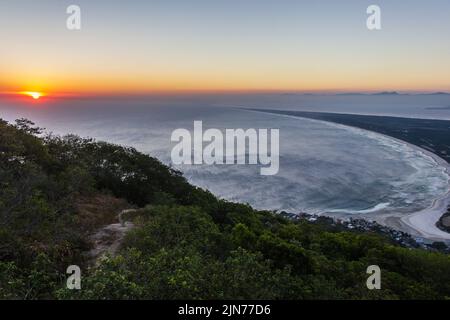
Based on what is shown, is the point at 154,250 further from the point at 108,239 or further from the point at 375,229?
the point at 375,229

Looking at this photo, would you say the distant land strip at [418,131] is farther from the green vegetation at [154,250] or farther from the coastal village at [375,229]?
the green vegetation at [154,250]

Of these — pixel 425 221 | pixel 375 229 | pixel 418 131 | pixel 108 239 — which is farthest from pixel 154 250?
pixel 418 131

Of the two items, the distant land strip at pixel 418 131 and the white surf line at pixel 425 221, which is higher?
the distant land strip at pixel 418 131

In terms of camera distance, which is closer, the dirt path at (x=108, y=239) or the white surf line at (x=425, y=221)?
the dirt path at (x=108, y=239)

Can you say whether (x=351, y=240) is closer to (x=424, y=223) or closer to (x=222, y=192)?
(x=424, y=223)

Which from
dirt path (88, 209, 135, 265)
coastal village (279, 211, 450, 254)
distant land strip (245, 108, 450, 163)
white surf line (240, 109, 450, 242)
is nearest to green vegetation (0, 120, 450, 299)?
dirt path (88, 209, 135, 265)

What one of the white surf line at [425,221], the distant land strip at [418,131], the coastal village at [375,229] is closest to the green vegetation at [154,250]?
the coastal village at [375,229]
